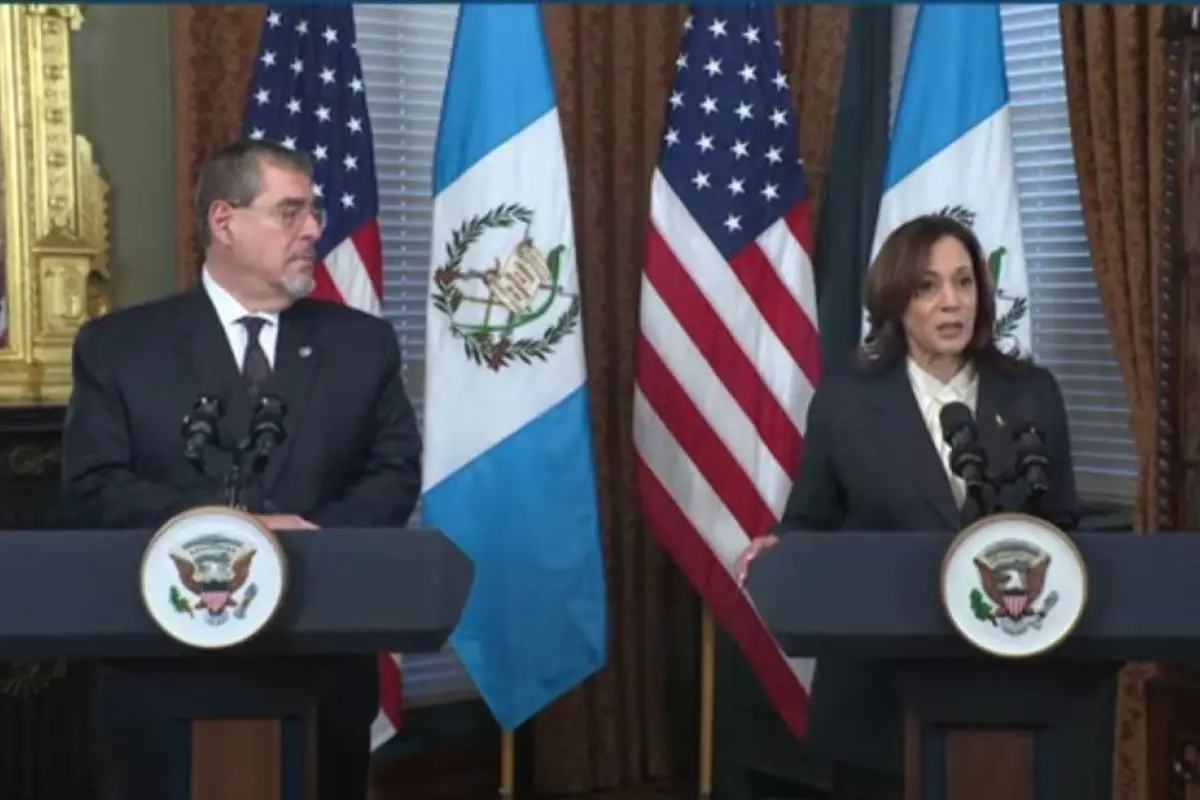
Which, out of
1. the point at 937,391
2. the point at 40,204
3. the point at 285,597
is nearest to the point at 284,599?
the point at 285,597

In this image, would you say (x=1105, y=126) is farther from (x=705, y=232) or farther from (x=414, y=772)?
(x=414, y=772)

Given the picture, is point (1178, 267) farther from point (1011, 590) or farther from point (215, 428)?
point (215, 428)

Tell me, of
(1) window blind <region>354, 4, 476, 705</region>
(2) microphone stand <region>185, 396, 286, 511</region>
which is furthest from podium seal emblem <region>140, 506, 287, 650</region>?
(1) window blind <region>354, 4, 476, 705</region>

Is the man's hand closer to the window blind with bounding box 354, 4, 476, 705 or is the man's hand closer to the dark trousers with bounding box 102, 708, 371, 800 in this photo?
the dark trousers with bounding box 102, 708, 371, 800

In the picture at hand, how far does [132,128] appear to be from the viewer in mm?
4098

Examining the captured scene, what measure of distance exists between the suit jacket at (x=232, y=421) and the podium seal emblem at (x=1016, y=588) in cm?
99

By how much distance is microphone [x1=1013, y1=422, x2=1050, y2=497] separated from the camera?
2.12m

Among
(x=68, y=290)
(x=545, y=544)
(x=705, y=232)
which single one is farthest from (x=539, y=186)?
(x=68, y=290)

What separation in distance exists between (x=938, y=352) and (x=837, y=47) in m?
2.21

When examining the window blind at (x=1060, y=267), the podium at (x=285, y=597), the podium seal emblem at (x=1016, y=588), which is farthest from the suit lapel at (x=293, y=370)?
the window blind at (x=1060, y=267)

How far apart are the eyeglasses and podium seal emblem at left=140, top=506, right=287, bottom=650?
0.84m

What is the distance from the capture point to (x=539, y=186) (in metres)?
3.73

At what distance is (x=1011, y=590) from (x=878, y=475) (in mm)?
663

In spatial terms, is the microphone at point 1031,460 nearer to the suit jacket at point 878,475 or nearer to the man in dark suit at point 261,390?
the suit jacket at point 878,475
